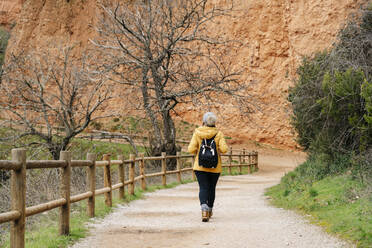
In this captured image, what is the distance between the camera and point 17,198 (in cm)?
548

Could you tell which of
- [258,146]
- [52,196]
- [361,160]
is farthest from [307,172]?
[258,146]

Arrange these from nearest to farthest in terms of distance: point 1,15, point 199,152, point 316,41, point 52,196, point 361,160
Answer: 1. point 199,152
2. point 361,160
3. point 52,196
4. point 316,41
5. point 1,15

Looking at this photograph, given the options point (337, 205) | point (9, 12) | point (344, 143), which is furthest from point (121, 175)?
point (9, 12)

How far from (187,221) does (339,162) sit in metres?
4.96

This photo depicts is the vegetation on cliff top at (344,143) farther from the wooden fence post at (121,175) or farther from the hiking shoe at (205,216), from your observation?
the wooden fence post at (121,175)

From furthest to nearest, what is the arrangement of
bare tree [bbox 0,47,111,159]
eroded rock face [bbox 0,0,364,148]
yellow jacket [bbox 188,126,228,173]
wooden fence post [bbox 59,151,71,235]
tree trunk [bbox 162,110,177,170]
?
1. eroded rock face [bbox 0,0,364,148]
2. tree trunk [bbox 162,110,177,170]
3. bare tree [bbox 0,47,111,159]
4. yellow jacket [bbox 188,126,228,173]
5. wooden fence post [bbox 59,151,71,235]

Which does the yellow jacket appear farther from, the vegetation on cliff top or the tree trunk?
the tree trunk

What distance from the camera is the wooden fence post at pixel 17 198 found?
5461mm

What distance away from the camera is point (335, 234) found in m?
6.98

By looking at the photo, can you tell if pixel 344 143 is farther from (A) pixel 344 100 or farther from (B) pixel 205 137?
(B) pixel 205 137

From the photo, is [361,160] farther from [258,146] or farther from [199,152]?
[258,146]

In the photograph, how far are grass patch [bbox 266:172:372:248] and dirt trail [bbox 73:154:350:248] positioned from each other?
249 millimetres

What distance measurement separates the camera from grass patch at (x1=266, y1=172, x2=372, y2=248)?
6.73 meters

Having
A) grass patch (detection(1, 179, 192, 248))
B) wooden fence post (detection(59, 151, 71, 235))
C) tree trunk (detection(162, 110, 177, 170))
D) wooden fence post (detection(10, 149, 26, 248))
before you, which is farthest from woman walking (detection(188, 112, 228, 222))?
tree trunk (detection(162, 110, 177, 170))
